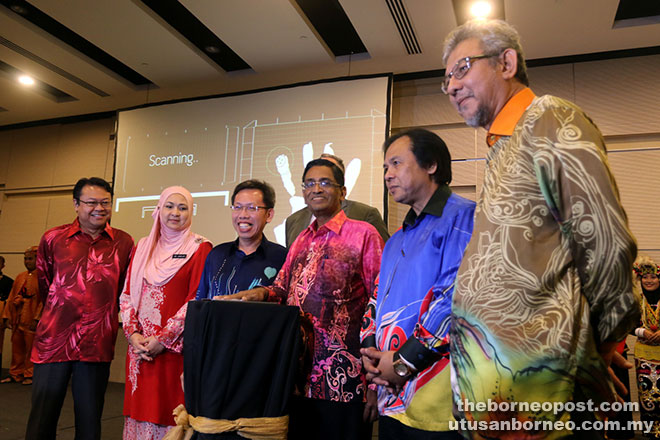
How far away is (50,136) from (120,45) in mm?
2896

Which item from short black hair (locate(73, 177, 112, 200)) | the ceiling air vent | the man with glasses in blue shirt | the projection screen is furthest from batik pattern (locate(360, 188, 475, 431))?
the projection screen

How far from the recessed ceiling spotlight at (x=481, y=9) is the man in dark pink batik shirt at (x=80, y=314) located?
11.0 ft

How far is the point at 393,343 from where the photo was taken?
1375 millimetres

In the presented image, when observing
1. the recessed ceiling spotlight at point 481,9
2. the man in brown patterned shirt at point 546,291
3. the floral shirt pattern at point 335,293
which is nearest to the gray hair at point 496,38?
the man in brown patterned shirt at point 546,291

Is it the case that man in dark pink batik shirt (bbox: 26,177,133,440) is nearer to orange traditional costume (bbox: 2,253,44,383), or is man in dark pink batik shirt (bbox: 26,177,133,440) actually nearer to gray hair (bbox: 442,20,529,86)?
gray hair (bbox: 442,20,529,86)

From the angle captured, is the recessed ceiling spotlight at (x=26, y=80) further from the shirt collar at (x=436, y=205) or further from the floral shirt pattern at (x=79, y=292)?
the shirt collar at (x=436, y=205)

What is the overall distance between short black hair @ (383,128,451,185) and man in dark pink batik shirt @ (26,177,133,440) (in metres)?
1.87

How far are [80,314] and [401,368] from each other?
1.94 m

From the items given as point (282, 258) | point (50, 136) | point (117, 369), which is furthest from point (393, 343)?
point (50, 136)

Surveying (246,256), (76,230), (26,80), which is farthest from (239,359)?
(26,80)

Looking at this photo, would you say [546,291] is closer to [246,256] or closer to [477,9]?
[246,256]

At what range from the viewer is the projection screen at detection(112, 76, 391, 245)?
500cm

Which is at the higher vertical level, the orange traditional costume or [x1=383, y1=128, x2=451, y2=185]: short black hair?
[x1=383, y1=128, x2=451, y2=185]: short black hair

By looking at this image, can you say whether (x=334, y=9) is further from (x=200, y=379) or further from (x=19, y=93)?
(x=19, y=93)
